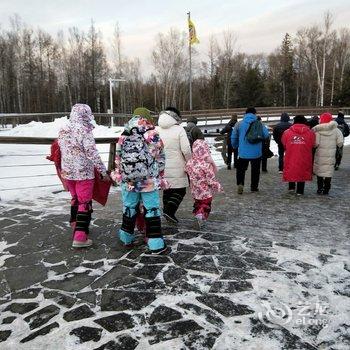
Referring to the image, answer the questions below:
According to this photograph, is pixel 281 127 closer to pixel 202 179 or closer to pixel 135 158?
pixel 202 179

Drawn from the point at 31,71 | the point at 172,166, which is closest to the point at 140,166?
the point at 172,166

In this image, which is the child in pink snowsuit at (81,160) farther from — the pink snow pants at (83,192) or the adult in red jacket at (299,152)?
the adult in red jacket at (299,152)

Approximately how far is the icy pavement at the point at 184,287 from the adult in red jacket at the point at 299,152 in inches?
60.4

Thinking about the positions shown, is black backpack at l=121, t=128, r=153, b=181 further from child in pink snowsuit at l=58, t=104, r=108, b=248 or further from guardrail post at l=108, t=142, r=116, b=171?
guardrail post at l=108, t=142, r=116, b=171

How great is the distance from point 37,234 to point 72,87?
5275 cm

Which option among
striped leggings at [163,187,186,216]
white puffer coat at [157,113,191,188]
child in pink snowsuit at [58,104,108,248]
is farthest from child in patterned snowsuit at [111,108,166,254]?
striped leggings at [163,187,186,216]

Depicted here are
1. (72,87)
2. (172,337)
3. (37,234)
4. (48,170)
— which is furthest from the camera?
(72,87)

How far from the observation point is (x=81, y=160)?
16.1 feet

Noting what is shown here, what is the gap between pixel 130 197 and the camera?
4785mm

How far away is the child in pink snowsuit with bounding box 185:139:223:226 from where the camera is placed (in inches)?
229

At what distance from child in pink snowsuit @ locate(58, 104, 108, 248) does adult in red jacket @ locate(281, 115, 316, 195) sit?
13.4 feet

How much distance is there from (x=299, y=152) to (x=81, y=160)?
14.5ft

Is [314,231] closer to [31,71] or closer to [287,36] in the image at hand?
[31,71]

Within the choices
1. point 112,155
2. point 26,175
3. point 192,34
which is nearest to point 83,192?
point 112,155
